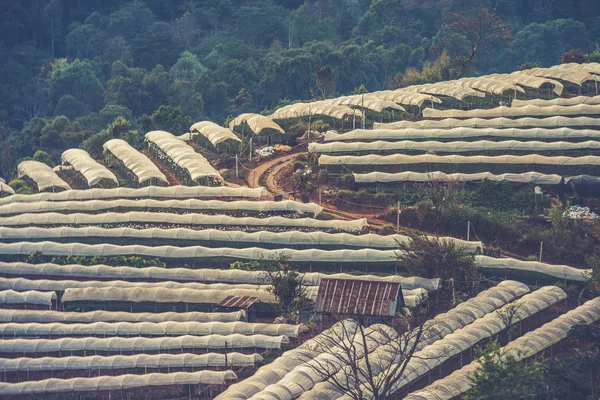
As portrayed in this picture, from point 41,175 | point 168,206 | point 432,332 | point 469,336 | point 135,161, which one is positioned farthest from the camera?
point 41,175

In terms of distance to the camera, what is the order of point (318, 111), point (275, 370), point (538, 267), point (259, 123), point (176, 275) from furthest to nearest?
point (318, 111), point (259, 123), point (176, 275), point (538, 267), point (275, 370)

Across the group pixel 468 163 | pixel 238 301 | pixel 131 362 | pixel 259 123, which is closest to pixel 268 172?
pixel 259 123

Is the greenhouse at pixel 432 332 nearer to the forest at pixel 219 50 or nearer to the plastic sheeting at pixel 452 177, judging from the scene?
the plastic sheeting at pixel 452 177

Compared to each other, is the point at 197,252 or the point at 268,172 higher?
the point at 268,172

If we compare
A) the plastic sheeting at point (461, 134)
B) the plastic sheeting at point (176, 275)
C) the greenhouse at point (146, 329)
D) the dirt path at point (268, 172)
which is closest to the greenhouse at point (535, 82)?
the plastic sheeting at point (461, 134)

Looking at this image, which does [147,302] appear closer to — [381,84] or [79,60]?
[381,84]

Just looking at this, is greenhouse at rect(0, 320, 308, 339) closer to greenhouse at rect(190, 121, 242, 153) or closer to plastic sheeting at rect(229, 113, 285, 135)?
greenhouse at rect(190, 121, 242, 153)

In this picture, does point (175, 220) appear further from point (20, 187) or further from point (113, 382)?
point (20, 187)

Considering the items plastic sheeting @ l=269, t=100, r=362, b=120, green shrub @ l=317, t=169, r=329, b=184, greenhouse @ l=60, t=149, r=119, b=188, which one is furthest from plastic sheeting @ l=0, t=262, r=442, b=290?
plastic sheeting @ l=269, t=100, r=362, b=120
